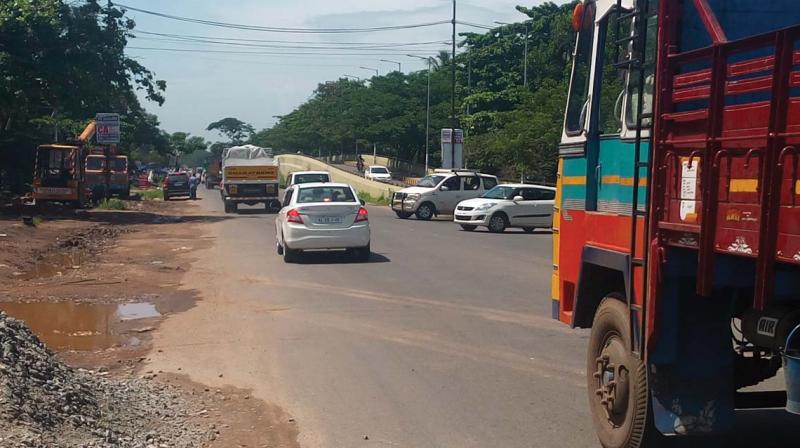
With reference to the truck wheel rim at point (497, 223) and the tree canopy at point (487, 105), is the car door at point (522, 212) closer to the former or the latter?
the truck wheel rim at point (497, 223)

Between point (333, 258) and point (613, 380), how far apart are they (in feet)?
43.6

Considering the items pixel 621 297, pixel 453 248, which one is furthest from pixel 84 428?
pixel 453 248

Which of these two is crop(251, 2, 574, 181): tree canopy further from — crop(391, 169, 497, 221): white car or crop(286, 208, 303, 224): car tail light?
crop(286, 208, 303, 224): car tail light

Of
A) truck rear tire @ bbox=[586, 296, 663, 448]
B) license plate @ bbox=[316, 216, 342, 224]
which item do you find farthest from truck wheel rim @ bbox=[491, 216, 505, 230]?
truck rear tire @ bbox=[586, 296, 663, 448]

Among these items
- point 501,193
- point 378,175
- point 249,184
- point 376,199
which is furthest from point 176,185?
point 501,193

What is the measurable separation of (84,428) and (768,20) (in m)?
4.82

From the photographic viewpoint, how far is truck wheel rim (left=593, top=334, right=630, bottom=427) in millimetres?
5395

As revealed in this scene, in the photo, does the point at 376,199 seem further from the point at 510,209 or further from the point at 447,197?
the point at 510,209

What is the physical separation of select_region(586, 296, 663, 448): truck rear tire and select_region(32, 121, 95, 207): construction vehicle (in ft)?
99.0

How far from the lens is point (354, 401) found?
23.8 ft

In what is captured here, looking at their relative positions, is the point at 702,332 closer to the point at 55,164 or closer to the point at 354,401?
the point at 354,401

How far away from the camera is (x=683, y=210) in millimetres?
4535

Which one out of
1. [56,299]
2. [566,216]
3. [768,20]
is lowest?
[56,299]

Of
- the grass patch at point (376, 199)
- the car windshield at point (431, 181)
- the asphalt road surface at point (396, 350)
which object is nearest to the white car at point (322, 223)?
the asphalt road surface at point (396, 350)
